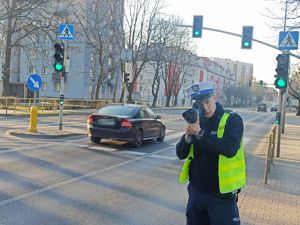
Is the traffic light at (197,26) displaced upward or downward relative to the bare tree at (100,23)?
downward

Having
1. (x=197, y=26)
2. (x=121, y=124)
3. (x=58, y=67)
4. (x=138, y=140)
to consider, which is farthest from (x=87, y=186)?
(x=197, y=26)

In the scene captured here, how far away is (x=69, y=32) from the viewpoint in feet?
51.2

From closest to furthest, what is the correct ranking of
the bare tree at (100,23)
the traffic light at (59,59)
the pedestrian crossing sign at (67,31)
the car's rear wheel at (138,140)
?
the car's rear wheel at (138,140) → the traffic light at (59,59) → the pedestrian crossing sign at (67,31) → the bare tree at (100,23)

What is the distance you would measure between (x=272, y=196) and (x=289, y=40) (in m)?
7.22

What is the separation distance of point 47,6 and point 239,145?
27.9m

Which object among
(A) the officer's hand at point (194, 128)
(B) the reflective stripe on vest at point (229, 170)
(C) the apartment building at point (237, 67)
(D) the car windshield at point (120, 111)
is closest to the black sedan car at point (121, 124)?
(D) the car windshield at point (120, 111)

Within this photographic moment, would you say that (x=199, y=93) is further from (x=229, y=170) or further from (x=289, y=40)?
(x=289, y=40)

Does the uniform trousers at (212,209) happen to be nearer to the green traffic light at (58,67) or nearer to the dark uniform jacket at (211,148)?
the dark uniform jacket at (211,148)

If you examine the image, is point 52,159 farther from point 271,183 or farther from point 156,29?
point 156,29

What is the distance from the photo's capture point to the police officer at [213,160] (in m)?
3.00

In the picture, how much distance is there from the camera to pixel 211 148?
2.97 meters

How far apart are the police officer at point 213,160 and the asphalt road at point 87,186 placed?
2348mm

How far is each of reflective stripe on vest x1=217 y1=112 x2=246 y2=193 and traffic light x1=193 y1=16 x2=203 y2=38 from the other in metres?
16.9

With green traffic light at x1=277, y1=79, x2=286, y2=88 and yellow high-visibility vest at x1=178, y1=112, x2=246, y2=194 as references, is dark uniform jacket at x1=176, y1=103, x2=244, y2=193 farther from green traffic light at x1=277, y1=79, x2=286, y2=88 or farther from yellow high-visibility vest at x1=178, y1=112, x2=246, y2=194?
green traffic light at x1=277, y1=79, x2=286, y2=88
